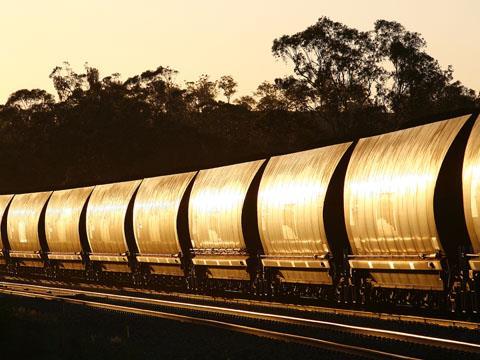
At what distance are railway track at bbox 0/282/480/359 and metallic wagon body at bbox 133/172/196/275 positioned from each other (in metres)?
3.77

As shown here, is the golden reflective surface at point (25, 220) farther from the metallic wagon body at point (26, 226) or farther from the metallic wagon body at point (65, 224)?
the metallic wagon body at point (65, 224)

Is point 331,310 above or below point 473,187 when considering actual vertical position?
below

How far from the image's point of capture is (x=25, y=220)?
48.3 meters

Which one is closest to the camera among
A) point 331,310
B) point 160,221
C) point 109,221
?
point 331,310

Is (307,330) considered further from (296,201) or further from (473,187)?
(296,201)

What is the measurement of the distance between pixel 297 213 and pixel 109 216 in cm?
1623

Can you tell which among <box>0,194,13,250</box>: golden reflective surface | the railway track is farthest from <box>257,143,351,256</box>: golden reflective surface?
<box>0,194,13,250</box>: golden reflective surface

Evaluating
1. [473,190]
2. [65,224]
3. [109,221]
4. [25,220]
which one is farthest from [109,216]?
[473,190]

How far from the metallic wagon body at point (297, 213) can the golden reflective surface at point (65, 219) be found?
17.8 metres

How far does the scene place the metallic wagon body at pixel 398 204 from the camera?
60.2 feet

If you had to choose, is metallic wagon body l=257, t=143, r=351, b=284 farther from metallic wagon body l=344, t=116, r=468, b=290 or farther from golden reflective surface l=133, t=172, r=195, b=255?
golden reflective surface l=133, t=172, r=195, b=255

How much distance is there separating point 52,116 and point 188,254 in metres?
74.5

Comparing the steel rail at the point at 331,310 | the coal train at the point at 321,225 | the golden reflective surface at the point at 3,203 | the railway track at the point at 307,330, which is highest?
the golden reflective surface at the point at 3,203

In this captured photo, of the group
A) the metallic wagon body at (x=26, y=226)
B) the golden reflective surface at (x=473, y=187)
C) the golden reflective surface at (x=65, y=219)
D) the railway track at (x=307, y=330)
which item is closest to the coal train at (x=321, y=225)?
the golden reflective surface at (x=473, y=187)
